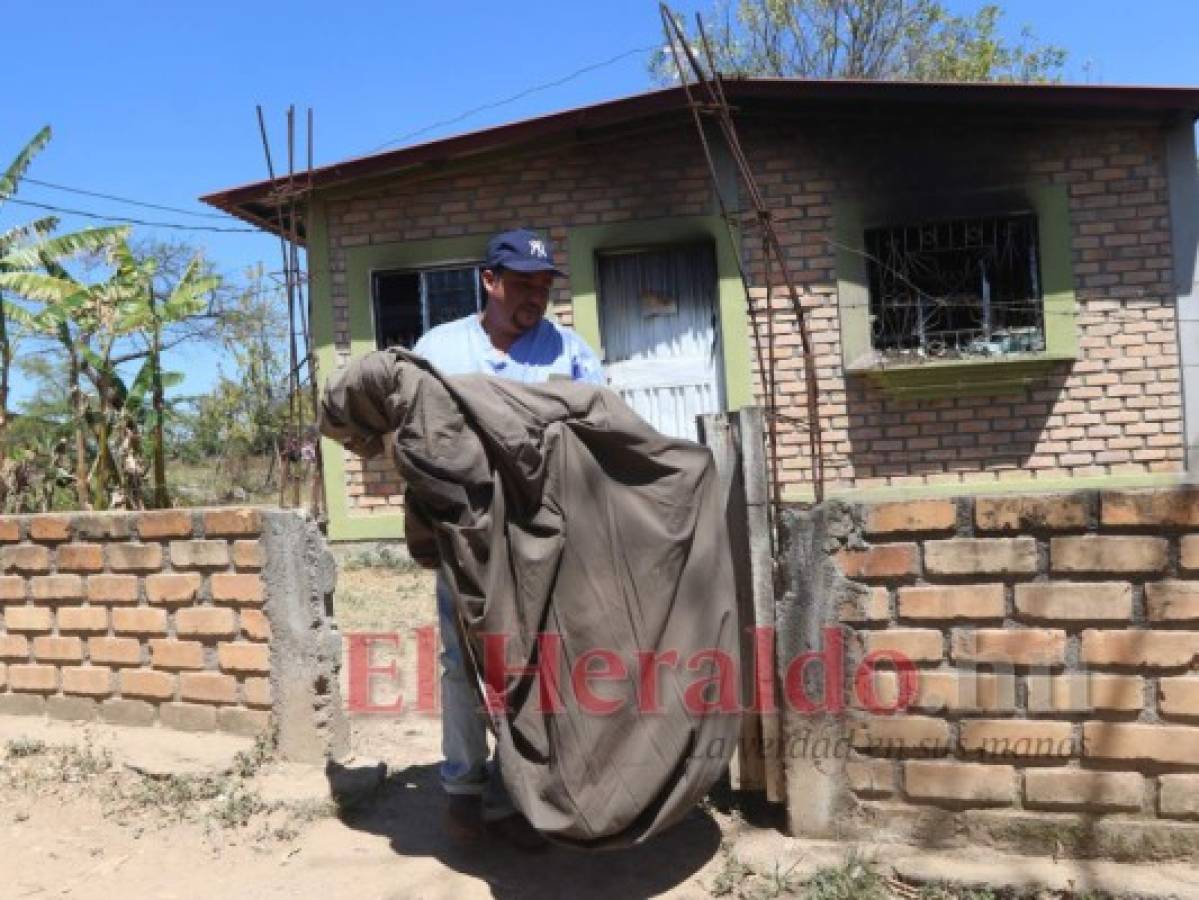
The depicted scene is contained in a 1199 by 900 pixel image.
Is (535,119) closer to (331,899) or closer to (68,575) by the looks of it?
(68,575)

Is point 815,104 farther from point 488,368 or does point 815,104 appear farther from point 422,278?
point 488,368

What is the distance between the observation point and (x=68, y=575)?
11.6ft

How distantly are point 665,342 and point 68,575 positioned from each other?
4.77 metres

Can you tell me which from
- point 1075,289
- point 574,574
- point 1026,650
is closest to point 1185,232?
point 1075,289

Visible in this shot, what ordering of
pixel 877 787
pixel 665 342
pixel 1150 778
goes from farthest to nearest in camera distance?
pixel 665 342 → pixel 877 787 → pixel 1150 778

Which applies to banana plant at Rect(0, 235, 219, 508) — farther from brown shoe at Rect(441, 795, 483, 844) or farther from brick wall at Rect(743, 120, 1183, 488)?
brown shoe at Rect(441, 795, 483, 844)

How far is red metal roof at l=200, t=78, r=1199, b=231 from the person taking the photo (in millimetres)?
6426

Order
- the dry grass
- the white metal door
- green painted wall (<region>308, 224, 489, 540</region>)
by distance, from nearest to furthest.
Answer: the dry grass → the white metal door → green painted wall (<region>308, 224, 489, 540</region>)

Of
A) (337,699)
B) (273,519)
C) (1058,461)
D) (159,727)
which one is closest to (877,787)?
(337,699)

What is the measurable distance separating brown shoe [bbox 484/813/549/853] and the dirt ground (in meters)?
0.03

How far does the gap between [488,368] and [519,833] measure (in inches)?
49.5

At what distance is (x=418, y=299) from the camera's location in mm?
7613

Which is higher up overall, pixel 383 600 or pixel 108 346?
pixel 108 346

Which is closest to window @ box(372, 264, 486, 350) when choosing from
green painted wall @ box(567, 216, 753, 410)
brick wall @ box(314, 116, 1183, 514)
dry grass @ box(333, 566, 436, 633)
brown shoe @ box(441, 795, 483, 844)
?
brick wall @ box(314, 116, 1183, 514)
